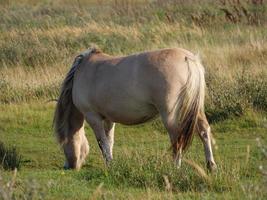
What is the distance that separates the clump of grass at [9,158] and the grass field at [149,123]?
0.29 ft

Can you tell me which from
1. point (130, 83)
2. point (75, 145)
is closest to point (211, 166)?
point (130, 83)

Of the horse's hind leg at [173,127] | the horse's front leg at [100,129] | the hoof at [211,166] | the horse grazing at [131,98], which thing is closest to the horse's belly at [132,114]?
the horse grazing at [131,98]

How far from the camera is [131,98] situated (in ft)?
28.3

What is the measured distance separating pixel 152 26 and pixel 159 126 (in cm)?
839

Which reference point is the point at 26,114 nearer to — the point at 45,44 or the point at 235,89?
the point at 235,89

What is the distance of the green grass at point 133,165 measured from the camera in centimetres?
676

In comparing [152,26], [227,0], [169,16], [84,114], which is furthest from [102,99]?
[227,0]

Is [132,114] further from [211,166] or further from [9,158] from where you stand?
[9,158]

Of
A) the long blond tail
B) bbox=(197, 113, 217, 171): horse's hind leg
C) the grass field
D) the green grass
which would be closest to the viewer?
the green grass

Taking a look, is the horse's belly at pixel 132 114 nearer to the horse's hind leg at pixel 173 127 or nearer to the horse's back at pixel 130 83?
the horse's back at pixel 130 83

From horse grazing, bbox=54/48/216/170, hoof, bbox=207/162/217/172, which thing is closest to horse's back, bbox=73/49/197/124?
horse grazing, bbox=54/48/216/170

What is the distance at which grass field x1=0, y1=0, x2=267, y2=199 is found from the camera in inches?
277

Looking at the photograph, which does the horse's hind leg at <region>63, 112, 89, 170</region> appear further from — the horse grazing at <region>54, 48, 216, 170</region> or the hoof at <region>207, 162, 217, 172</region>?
the hoof at <region>207, 162, 217, 172</region>

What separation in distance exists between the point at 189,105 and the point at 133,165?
45.4 inches
